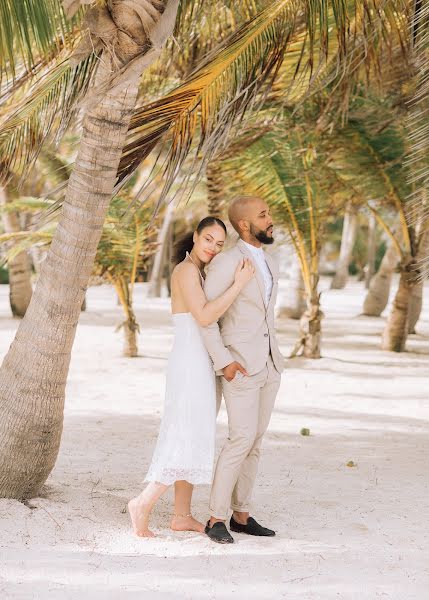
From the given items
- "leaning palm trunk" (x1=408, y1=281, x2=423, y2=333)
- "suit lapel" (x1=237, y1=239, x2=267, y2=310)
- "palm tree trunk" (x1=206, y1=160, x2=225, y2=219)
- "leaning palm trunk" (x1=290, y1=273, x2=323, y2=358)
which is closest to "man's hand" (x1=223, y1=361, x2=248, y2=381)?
"suit lapel" (x1=237, y1=239, x2=267, y2=310)

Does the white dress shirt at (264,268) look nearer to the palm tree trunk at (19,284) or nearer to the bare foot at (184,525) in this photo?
the bare foot at (184,525)


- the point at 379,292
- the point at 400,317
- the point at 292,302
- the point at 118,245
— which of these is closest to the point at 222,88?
the point at 118,245

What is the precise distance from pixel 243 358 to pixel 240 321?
0.65 ft

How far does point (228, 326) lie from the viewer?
4.63m

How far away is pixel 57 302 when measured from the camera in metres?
4.88

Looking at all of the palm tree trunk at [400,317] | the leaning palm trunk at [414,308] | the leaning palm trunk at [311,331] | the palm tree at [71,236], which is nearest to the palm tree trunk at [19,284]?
the leaning palm trunk at [311,331]

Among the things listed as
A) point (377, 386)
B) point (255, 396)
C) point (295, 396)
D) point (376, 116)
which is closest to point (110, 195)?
point (255, 396)

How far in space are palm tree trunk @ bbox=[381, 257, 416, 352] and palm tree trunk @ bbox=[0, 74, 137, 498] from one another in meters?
8.58

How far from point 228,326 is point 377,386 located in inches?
241

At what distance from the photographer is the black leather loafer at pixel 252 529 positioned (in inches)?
186

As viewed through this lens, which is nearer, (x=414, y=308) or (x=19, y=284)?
(x=414, y=308)

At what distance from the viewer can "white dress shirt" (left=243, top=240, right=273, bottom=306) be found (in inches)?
185

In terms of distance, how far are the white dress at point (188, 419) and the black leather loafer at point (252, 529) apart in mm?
442

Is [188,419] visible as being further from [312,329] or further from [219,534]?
[312,329]
